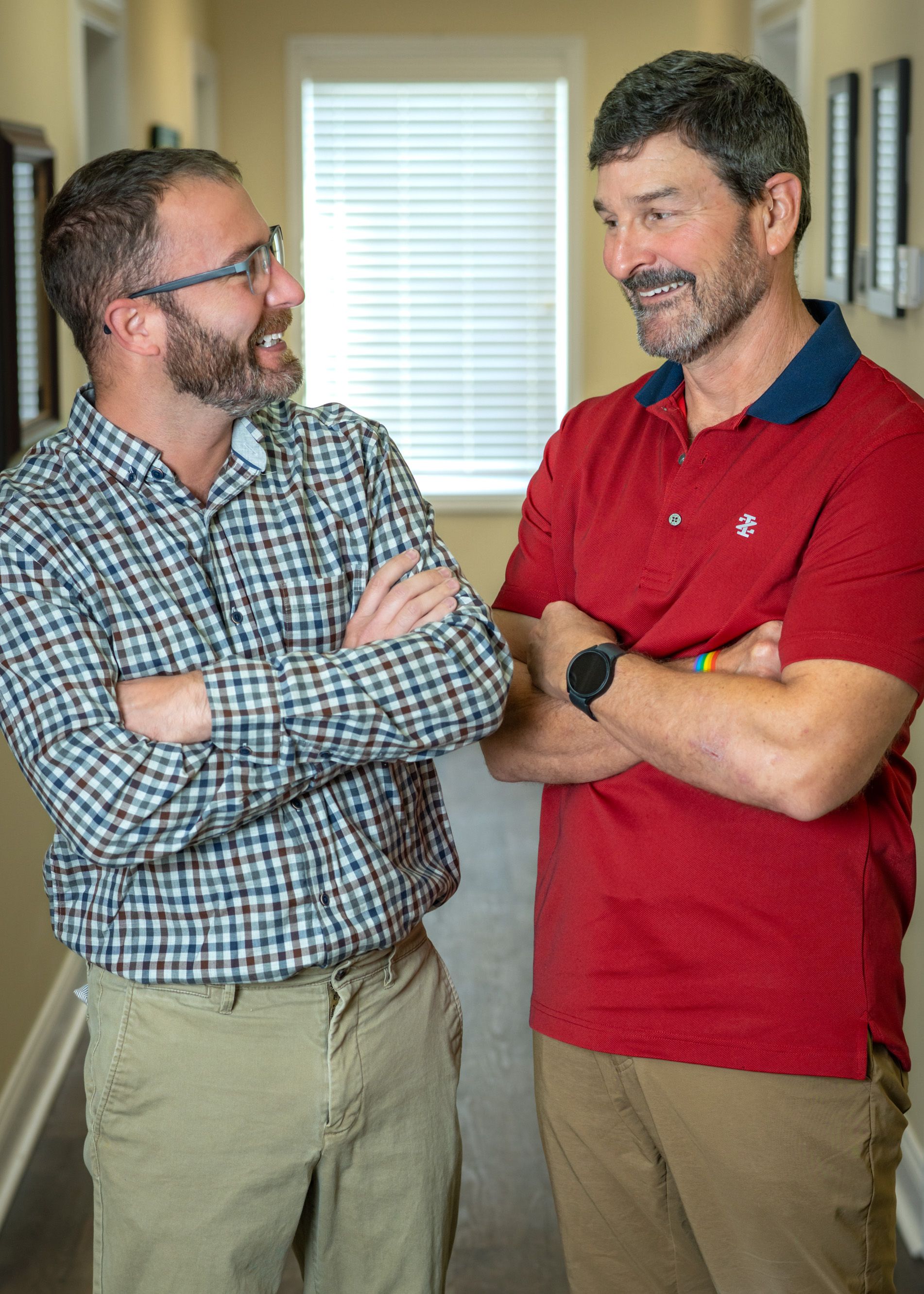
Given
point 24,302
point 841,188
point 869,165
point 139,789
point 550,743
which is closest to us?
point 139,789

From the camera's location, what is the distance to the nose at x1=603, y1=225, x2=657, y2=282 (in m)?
1.42

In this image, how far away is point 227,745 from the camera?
1.30 m

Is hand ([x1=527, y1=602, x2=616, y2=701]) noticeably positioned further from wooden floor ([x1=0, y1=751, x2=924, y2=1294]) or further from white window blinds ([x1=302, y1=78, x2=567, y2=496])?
white window blinds ([x1=302, y1=78, x2=567, y2=496])

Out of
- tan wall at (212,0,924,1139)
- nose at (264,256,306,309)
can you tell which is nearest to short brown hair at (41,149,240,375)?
nose at (264,256,306,309)

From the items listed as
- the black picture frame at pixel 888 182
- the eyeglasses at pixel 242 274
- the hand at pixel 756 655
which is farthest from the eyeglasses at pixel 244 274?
the black picture frame at pixel 888 182

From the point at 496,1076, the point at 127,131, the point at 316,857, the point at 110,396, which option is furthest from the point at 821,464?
the point at 127,131

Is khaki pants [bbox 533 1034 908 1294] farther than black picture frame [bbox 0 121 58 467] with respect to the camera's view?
No

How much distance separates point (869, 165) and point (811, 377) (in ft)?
6.58

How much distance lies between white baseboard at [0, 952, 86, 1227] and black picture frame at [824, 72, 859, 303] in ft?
8.46

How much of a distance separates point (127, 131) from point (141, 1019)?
3.27 m

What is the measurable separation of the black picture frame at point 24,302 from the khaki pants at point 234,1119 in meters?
1.62

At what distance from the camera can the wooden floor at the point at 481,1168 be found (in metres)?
2.42

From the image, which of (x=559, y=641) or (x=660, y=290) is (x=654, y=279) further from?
(x=559, y=641)

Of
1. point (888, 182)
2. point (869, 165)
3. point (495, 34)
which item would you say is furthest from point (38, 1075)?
point (495, 34)
